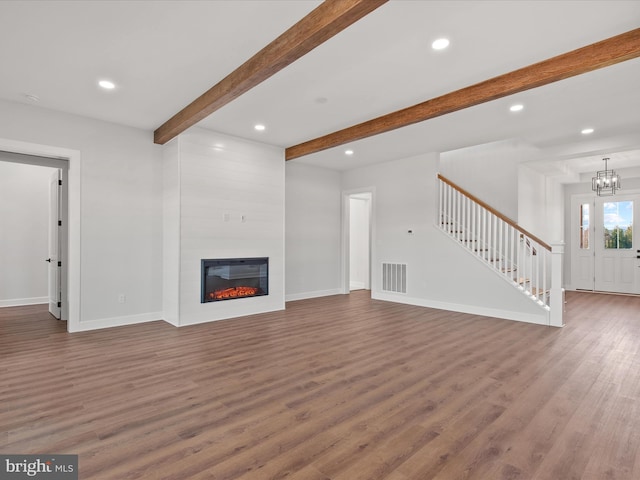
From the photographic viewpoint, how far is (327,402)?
8.69ft

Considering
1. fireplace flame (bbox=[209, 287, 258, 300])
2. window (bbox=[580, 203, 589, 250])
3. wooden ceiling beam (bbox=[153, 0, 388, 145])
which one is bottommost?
fireplace flame (bbox=[209, 287, 258, 300])

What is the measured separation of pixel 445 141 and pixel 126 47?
4.65 m

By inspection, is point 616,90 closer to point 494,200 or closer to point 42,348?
point 494,200

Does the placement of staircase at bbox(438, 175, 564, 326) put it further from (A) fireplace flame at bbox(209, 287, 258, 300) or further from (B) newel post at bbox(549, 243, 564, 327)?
(A) fireplace flame at bbox(209, 287, 258, 300)

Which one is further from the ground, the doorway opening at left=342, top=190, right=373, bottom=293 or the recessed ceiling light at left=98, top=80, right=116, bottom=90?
the recessed ceiling light at left=98, top=80, right=116, bottom=90

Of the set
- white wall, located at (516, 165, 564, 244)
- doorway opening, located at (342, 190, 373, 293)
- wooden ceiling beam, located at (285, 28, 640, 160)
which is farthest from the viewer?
doorway opening, located at (342, 190, 373, 293)

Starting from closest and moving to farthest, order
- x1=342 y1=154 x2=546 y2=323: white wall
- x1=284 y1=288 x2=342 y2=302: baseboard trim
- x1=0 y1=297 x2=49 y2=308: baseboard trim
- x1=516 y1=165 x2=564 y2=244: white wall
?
x1=342 y1=154 x2=546 y2=323: white wall, x1=0 y1=297 x2=49 y2=308: baseboard trim, x1=516 y1=165 x2=564 y2=244: white wall, x1=284 y1=288 x2=342 y2=302: baseboard trim

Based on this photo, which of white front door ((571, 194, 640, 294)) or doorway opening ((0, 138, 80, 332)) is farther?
white front door ((571, 194, 640, 294))

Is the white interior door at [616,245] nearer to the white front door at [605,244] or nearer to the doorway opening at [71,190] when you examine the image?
the white front door at [605,244]

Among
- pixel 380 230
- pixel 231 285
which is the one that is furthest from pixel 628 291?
pixel 231 285

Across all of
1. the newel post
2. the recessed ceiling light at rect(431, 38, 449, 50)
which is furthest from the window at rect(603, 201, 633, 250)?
the recessed ceiling light at rect(431, 38, 449, 50)

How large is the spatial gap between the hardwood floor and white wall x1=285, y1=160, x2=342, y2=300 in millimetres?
2682

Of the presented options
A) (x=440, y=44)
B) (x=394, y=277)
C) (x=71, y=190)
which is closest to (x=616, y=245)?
(x=394, y=277)

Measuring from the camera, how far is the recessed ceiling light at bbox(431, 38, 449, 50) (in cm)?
287
